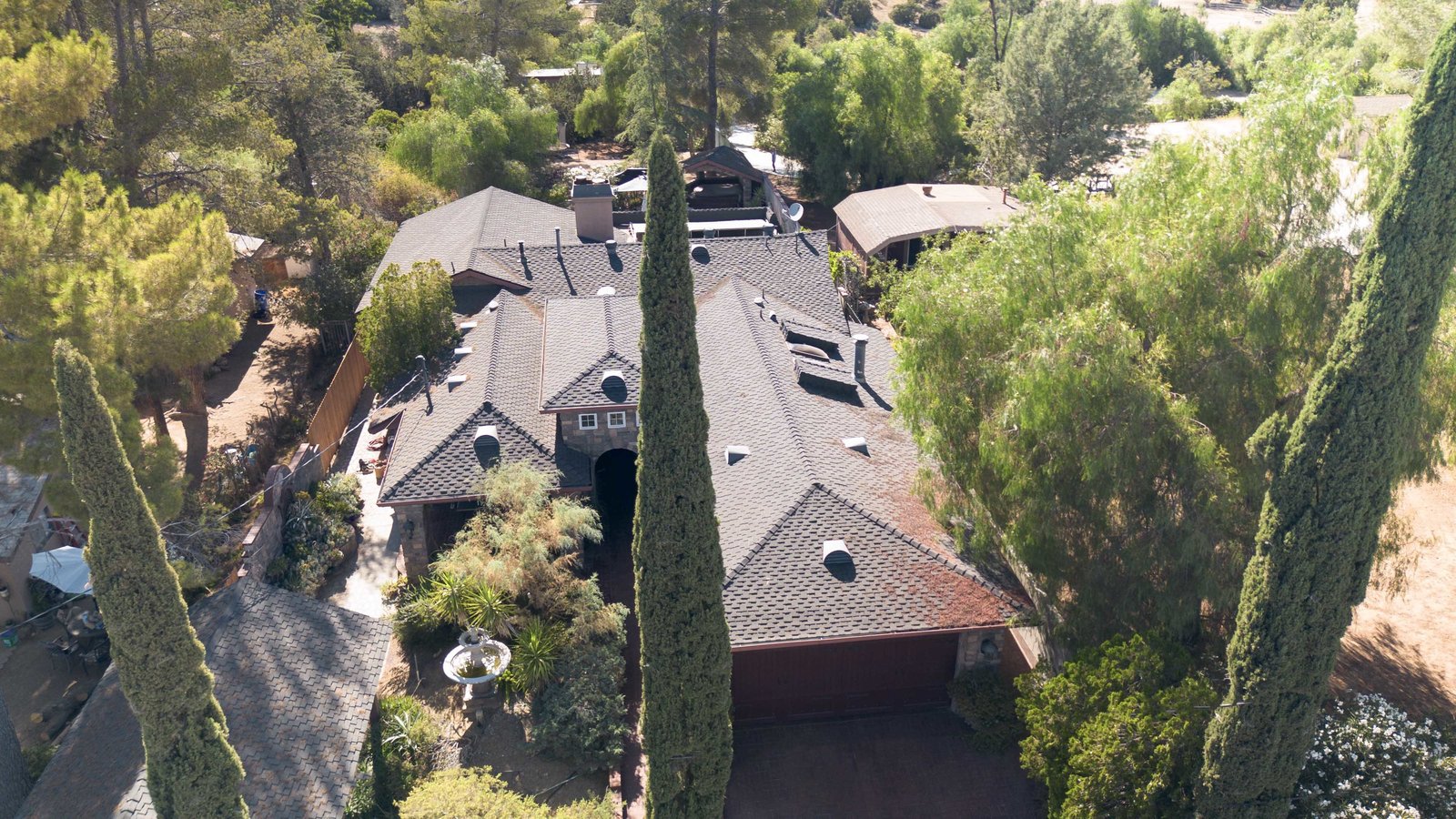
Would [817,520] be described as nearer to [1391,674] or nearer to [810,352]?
[810,352]

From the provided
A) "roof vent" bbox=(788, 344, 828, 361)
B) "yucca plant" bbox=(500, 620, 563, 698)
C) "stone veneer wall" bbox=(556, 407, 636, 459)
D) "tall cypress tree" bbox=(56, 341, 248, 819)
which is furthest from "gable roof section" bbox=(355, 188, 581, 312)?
"tall cypress tree" bbox=(56, 341, 248, 819)

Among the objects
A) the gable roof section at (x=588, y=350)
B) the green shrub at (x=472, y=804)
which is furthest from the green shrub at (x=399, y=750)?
the gable roof section at (x=588, y=350)

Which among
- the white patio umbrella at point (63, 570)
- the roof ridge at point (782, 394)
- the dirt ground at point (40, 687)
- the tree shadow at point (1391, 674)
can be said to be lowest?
the dirt ground at point (40, 687)

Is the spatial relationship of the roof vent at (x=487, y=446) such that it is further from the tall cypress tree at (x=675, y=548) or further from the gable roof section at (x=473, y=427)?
the tall cypress tree at (x=675, y=548)

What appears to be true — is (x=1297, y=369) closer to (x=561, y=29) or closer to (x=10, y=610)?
(x=10, y=610)

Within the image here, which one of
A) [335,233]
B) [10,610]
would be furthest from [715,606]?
[335,233]

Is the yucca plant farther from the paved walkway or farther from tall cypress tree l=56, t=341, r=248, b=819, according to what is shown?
tall cypress tree l=56, t=341, r=248, b=819
